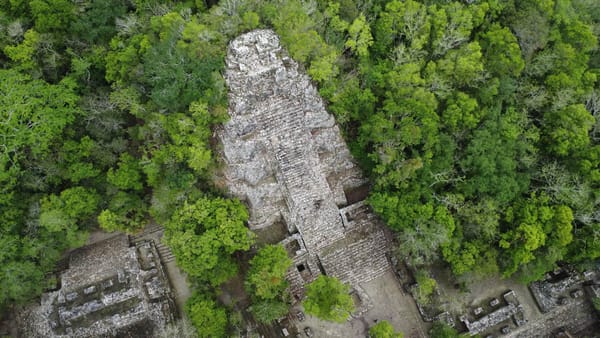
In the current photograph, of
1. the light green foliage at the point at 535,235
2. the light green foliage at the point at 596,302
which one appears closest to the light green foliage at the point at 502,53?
the light green foliage at the point at 535,235

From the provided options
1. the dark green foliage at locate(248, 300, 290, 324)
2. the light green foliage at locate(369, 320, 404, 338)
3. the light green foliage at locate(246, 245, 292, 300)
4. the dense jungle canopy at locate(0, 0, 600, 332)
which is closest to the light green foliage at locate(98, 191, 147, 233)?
the dense jungle canopy at locate(0, 0, 600, 332)

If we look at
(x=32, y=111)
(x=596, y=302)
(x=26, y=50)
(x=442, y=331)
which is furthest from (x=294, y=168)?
(x=596, y=302)

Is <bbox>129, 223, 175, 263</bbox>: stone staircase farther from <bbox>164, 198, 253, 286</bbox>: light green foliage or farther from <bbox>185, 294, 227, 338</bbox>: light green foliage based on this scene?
<bbox>164, 198, 253, 286</bbox>: light green foliage

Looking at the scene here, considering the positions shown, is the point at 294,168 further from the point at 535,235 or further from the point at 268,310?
the point at 535,235

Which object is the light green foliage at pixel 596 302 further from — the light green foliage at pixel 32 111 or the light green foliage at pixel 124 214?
the light green foliage at pixel 32 111

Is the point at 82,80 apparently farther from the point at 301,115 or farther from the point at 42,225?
the point at 301,115
